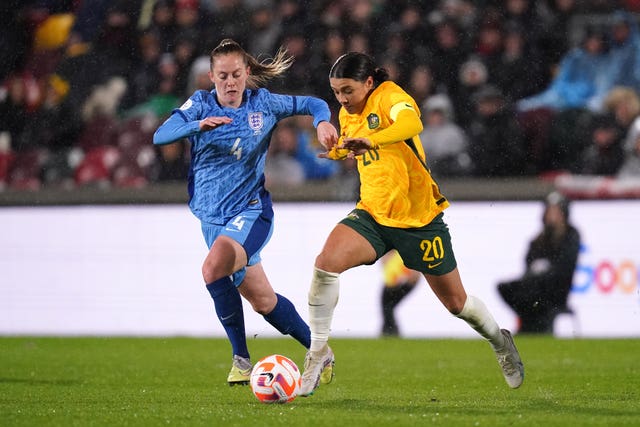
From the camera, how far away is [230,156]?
25.4 ft

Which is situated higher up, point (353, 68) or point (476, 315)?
point (353, 68)

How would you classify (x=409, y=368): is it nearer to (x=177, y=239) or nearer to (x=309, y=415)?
(x=309, y=415)

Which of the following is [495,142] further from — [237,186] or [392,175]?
[392,175]

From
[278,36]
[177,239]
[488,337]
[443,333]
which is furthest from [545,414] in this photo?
[278,36]

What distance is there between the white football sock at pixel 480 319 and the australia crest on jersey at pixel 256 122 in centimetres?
175

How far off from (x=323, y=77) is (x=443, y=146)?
5.55ft

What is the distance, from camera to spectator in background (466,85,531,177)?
12844 mm

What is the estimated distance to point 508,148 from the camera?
1291 centimetres

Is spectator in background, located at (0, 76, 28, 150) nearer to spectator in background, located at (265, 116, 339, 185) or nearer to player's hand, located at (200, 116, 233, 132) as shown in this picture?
spectator in background, located at (265, 116, 339, 185)

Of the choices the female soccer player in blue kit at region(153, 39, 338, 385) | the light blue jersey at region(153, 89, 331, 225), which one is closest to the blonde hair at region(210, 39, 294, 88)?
the female soccer player in blue kit at region(153, 39, 338, 385)

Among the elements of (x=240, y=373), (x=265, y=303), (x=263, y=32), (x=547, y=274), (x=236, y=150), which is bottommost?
(x=547, y=274)

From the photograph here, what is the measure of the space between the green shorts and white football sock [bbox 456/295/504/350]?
0.28 metres

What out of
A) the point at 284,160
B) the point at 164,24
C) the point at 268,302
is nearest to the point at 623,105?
the point at 284,160

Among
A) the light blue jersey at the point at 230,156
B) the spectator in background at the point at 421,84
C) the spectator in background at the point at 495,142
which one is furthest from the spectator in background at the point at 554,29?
the light blue jersey at the point at 230,156
